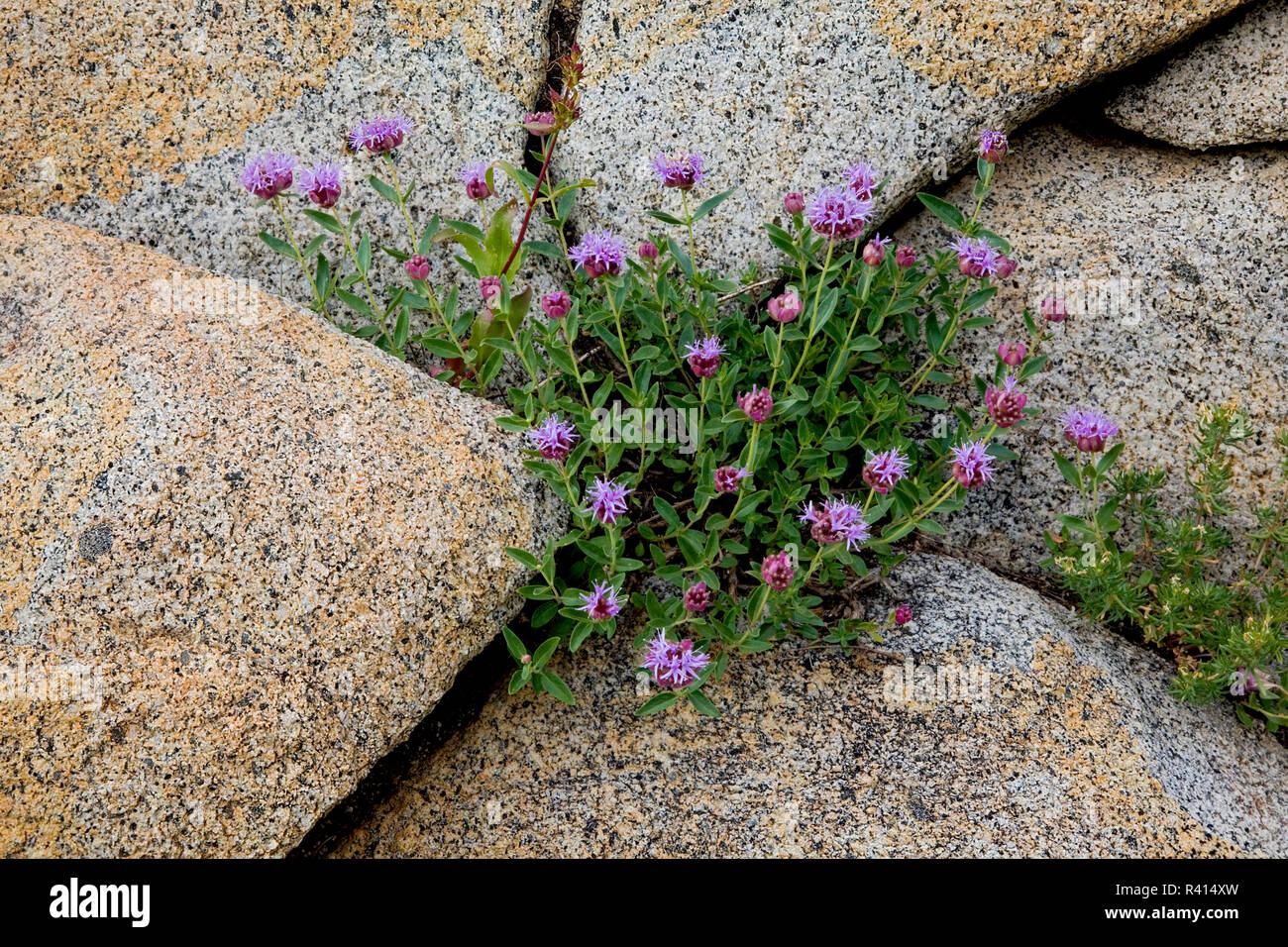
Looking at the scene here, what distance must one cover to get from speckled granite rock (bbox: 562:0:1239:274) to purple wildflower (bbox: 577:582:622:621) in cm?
150

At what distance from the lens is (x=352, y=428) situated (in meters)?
3.15

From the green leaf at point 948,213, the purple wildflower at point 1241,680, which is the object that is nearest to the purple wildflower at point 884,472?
the green leaf at point 948,213

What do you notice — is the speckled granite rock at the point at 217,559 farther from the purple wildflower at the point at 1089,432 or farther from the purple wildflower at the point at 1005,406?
the purple wildflower at the point at 1089,432

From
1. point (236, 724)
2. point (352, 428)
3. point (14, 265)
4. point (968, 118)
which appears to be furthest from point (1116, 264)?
point (14, 265)

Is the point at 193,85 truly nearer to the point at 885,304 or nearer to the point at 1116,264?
the point at 885,304

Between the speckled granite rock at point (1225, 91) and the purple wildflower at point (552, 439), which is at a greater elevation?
the speckled granite rock at point (1225, 91)

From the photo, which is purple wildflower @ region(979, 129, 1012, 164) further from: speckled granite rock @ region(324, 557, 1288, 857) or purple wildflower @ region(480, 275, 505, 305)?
purple wildflower @ region(480, 275, 505, 305)

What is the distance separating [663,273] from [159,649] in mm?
1903

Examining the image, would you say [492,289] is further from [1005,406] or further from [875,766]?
[875,766]

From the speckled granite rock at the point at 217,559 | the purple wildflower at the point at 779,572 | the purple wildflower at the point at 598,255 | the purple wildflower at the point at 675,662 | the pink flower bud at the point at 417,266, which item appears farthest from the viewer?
the pink flower bud at the point at 417,266

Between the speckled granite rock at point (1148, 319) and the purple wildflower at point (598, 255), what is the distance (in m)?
1.31

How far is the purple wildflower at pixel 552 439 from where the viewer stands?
2994 millimetres

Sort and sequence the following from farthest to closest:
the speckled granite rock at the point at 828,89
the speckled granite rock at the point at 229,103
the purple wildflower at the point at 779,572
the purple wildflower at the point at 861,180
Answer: the speckled granite rock at the point at 229,103, the speckled granite rock at the point at 828,89, the purple wildflower at the point at 861,180, the purple wildflower at the point at 779,572

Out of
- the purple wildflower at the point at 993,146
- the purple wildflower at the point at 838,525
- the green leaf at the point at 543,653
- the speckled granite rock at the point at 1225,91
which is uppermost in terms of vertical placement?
the speckled granite rock at the point at 1225,91
